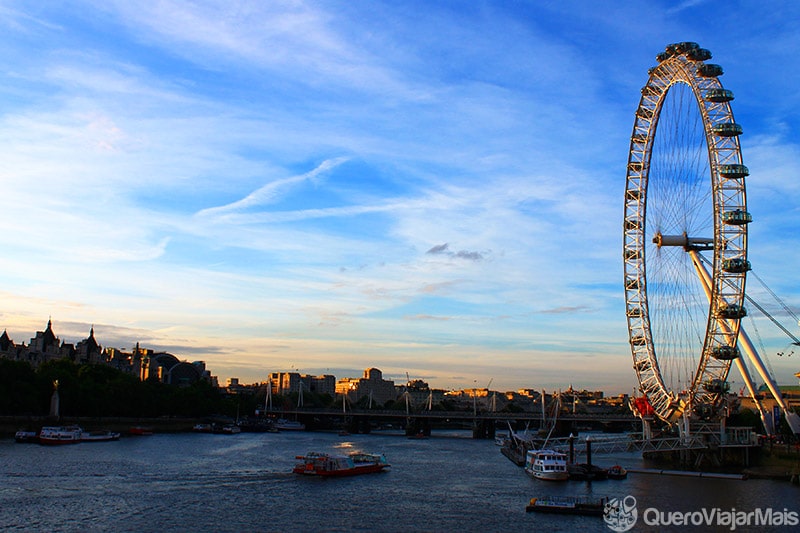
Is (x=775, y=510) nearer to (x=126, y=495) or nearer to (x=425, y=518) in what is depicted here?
(x=425, y=518)

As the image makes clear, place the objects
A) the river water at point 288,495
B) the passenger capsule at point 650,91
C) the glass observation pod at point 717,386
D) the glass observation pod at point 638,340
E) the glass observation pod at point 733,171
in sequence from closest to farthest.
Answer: the river water at point 288,495
the glass observation pod at point 733,171
the glass observation pod at point 717,386
the passenger capsule at point 650,91
the glass observation pod at point 638,340

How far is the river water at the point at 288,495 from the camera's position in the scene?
4462 cm

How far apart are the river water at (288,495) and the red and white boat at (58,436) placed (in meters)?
8.12

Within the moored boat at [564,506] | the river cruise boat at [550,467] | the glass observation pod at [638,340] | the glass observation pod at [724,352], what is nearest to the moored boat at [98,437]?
the river cruise boat at [550,467]

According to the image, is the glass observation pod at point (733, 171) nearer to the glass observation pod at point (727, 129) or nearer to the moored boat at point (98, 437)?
the glass observation pod at point (727, 129)

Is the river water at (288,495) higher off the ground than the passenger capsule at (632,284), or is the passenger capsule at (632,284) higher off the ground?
the passenger capsule at (632,284)

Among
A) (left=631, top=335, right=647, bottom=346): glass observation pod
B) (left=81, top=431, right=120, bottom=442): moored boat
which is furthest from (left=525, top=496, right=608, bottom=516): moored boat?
(left=81, top=431, right=120, bottom=442): moored boat

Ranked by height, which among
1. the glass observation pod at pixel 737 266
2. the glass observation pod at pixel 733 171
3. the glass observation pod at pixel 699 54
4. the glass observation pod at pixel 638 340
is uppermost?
the glass observation pod at pixel 699 54

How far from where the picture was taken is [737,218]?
66.7m

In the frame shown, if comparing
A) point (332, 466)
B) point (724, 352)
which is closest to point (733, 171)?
point (724, 352)

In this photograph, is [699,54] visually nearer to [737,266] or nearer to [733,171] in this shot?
[733,171]

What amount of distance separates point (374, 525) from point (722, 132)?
151 feet

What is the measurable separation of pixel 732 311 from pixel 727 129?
633 inches

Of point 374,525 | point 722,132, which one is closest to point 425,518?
point 374,525
